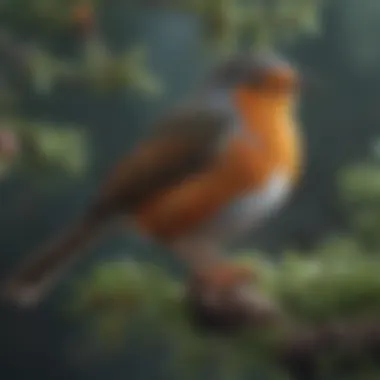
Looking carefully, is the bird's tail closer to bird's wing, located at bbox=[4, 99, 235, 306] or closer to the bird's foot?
bird's wing, located at bbox=[4, 99, 235, 306]

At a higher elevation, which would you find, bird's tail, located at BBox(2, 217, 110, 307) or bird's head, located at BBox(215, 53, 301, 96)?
bird's head, located at BBox(215, 53, 301, 96)

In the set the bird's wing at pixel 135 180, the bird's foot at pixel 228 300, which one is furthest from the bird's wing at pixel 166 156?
the bird's foot at pixel 228 300

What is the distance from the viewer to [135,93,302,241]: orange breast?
1.18m

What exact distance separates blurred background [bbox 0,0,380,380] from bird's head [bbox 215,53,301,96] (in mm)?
19

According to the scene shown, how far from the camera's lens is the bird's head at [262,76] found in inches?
47.7

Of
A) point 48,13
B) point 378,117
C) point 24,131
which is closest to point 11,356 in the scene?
point 24,131

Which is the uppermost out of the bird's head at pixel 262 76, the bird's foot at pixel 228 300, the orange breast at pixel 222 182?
the bird's head at pixel 262 76

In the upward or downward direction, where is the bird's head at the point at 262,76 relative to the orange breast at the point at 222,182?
upward

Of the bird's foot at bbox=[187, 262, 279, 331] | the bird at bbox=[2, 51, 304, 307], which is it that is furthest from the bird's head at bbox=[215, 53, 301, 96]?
the bird's foot at bbox=[187, 262, 279, 331]

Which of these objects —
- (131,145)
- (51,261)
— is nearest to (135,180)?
(131,145)

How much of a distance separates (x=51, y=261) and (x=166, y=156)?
7.9 inches

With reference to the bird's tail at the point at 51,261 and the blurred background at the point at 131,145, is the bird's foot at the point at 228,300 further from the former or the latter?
the bird's tail at the point at 51,261

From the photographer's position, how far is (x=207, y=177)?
1.19m

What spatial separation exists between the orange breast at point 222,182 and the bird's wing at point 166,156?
1cm
